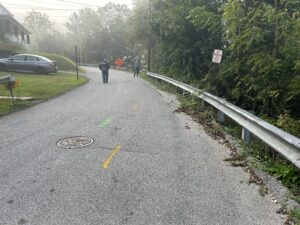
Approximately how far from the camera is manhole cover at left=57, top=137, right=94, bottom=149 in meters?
7.45

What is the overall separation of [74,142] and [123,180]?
268 cm

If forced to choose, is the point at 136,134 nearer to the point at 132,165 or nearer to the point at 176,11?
the point at 132,165

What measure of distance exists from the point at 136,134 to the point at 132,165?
2.49m

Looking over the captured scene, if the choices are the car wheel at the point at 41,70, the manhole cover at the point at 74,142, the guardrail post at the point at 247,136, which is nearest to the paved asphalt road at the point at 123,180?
the manhole cover at the point at 74,142

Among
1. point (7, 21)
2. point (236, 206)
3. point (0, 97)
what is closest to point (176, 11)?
point (0, 97)

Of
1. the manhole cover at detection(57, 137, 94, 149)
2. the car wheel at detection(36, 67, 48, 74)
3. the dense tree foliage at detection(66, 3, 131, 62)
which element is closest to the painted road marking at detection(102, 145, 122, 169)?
the manhole cover at detection(57, 137, 94, 149)

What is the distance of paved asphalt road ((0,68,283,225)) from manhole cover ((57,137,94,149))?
18 centimetres

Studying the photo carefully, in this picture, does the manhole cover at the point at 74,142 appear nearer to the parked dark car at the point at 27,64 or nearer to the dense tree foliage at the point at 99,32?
the parked dark car at the point at 27,64

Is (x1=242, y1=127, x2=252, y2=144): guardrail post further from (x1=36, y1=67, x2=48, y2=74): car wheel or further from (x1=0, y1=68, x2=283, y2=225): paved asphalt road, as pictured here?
(x1=36, y1=67, x2=48, y2=74): car wheel

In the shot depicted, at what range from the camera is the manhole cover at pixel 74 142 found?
7.45 m

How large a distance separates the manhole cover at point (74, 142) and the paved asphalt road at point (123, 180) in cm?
18

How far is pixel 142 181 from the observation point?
547 cm

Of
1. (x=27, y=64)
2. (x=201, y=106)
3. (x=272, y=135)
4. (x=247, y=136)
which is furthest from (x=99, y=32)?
(x=272, y=135)

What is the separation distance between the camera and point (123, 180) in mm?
5496
